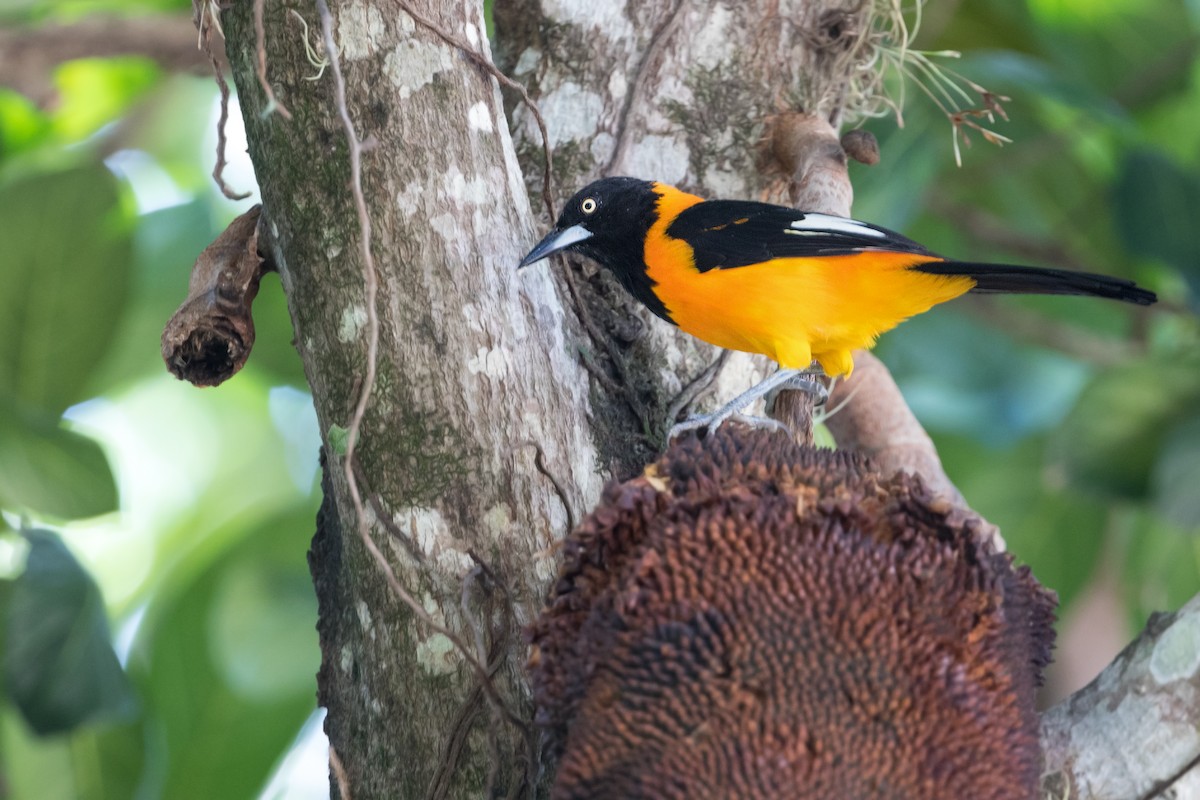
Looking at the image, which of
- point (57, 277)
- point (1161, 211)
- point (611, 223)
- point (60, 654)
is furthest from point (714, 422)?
point (1161, 211)

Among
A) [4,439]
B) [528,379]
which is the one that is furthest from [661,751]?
[4,439]

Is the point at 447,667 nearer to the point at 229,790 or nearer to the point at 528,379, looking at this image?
the point at 528,379

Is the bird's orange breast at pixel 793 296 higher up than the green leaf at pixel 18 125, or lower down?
higher up

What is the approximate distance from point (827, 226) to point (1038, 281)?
0.48 m

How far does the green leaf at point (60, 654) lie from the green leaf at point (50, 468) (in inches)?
6.7

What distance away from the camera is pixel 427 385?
206 cm

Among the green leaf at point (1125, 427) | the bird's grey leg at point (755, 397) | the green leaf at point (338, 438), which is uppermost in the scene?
the green leaf at point (338, 438)

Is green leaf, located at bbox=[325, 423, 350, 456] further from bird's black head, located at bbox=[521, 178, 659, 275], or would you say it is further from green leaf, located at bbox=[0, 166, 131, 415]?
green leaf, located at bbox=[0, 166, 131, 415]

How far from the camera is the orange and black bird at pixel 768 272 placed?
2.64m

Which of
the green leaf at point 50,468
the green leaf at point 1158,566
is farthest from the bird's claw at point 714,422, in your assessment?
the green leaf at point 1158,566

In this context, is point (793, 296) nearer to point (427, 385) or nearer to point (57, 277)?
point (427, 385)

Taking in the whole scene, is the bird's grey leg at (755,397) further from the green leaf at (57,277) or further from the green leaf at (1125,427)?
the green leaf at (57,277)

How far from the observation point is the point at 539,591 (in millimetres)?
2012

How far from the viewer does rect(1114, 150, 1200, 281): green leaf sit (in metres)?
4.20
